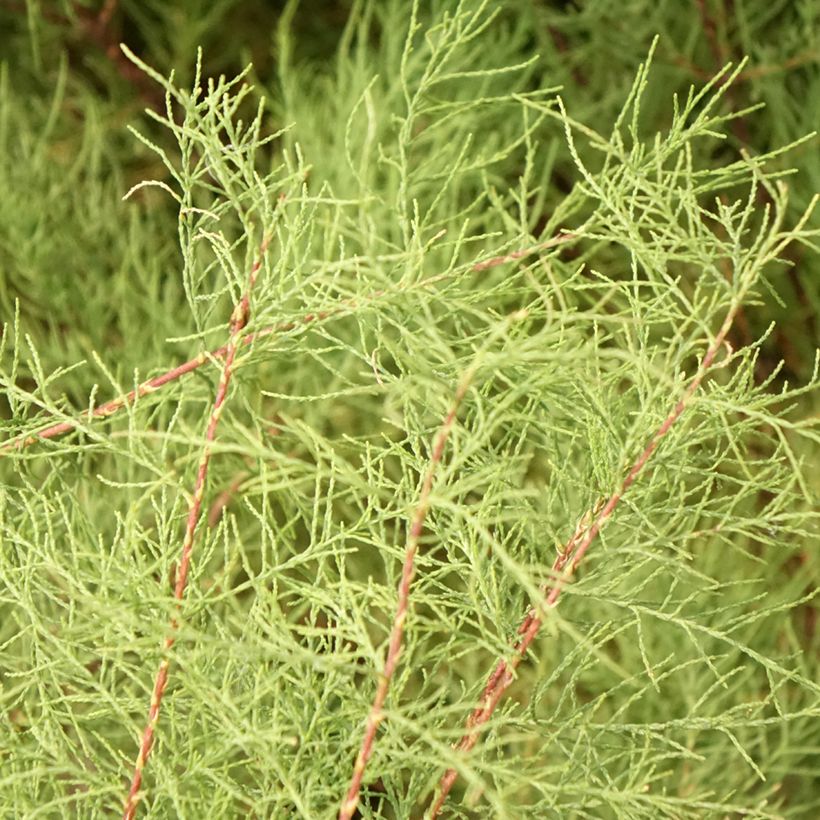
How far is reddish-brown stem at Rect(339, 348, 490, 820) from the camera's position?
0.87ft

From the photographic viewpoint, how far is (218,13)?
0.85 meters

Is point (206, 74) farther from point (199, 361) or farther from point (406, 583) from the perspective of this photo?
point (406, 583)

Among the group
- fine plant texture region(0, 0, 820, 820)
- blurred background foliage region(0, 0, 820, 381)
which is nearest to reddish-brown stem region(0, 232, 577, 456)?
fine plant texture region(0, 0, 820, 820)

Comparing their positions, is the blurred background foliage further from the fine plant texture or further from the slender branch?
the slender branch

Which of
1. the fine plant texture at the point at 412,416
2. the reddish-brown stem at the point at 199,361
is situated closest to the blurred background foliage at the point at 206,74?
the fine plant texture at the point at 412,416

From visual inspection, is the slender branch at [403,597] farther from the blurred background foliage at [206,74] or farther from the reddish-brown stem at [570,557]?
the blurred background foliage at [206,74]

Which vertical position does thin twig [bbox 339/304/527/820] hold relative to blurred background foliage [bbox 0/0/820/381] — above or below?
above

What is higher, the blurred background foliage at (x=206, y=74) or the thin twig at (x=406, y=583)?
the thin twig at (x=406, y=583)

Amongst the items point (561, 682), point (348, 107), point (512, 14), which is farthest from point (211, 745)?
point (512, 14)

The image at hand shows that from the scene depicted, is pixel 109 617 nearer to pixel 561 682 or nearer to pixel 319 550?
pixel 319 550

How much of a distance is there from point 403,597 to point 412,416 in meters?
0.07

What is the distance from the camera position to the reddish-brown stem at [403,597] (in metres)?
0.27

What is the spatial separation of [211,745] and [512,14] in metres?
0.62

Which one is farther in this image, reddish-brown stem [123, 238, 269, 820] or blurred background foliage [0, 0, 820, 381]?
blurred background foliage [0, 0, 820, 381]
